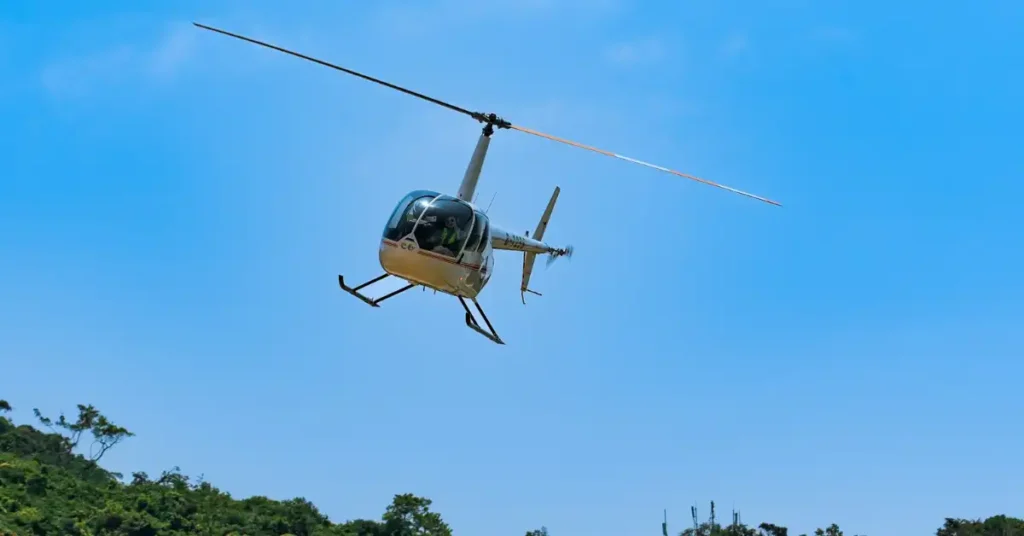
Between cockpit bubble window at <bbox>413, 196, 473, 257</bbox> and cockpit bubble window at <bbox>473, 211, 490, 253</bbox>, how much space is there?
343mm

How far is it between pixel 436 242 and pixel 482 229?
5.40 ft

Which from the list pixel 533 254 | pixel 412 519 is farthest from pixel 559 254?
pixel 412 519

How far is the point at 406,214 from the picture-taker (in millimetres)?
28062

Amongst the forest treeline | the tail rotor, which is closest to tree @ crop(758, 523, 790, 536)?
the forest treeline

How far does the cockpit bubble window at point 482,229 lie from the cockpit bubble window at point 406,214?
3.97ft

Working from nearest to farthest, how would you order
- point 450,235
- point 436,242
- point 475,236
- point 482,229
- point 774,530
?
point 436,242
point 450,235
point 475,236
point 482,229
point 774,530

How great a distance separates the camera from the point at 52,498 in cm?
9712

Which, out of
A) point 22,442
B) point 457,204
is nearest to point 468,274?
point 457,204

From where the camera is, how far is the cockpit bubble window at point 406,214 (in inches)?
1098

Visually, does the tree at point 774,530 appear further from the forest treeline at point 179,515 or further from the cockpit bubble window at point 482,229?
the cockpit bubble window at point 482,229

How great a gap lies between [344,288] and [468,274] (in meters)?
2.86

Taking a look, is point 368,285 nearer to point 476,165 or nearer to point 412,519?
point 476,165

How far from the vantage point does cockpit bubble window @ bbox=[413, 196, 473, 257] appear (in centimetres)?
2792

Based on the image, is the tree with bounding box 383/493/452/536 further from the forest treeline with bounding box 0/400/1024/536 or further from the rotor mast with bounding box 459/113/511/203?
the rotor mast with bounding box 459/113/511/203
